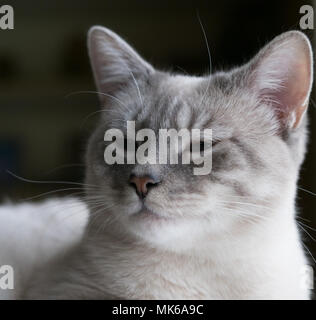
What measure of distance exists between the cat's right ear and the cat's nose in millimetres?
385

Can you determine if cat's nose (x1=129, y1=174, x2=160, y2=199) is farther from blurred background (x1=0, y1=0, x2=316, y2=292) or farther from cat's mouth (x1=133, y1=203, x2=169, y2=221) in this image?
blurred background (x1=0, y1=0, x2=316, y2=292)

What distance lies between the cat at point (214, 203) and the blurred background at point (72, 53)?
0.86 m

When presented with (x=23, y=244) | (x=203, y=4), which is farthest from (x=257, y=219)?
(x=203, y=4)

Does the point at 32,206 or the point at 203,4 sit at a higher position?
the point at 203,4

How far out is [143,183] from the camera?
3.59 ft

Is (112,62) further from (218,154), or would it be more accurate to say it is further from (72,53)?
(72,53)

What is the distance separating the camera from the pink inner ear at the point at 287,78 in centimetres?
117

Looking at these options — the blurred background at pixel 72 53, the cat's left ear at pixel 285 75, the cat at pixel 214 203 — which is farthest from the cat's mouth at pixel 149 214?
the blurred background at pixel 72 53

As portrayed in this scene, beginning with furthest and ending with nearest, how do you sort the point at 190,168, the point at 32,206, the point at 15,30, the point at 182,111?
the point at 15,30 → the point at 32,206 → the point at 182,111 → the point at 190,168

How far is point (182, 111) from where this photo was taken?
123 centimetres
